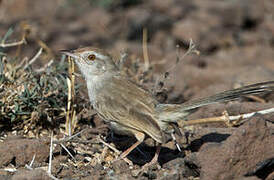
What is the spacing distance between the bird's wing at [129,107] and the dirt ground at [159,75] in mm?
365

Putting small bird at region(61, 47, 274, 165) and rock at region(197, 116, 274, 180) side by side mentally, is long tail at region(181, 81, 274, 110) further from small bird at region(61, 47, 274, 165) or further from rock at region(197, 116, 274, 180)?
rock at region(197, 116, 274, 180)

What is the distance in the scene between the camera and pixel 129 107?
475 cm

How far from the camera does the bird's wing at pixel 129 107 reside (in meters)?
4.59

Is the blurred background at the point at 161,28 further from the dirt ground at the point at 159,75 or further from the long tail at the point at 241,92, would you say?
the long tail at the point at 241,92

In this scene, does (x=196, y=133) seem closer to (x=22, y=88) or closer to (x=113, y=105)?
(x=113, y=105)

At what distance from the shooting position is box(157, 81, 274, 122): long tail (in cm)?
425

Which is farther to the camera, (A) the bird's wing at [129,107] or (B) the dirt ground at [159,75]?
(A) the bird's wing at [129,107]

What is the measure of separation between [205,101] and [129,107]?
796 mm

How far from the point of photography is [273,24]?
397 inches

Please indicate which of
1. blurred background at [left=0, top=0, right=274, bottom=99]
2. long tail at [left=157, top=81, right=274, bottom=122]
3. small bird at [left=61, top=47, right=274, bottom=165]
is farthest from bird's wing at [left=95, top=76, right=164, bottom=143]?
blurred background at [left=0, top=0, right=274, bottom=99]

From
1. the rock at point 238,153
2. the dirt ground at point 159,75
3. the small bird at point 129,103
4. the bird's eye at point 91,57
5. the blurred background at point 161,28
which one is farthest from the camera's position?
the blurred background at point 161,28

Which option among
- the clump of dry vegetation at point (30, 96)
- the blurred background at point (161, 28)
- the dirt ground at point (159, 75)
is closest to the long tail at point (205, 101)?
the dirt ground at point (159, 75)

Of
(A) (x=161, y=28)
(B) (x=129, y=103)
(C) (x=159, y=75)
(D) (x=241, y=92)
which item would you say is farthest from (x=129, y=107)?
(A) (x=161, y=28)

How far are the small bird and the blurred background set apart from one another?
2.93m
